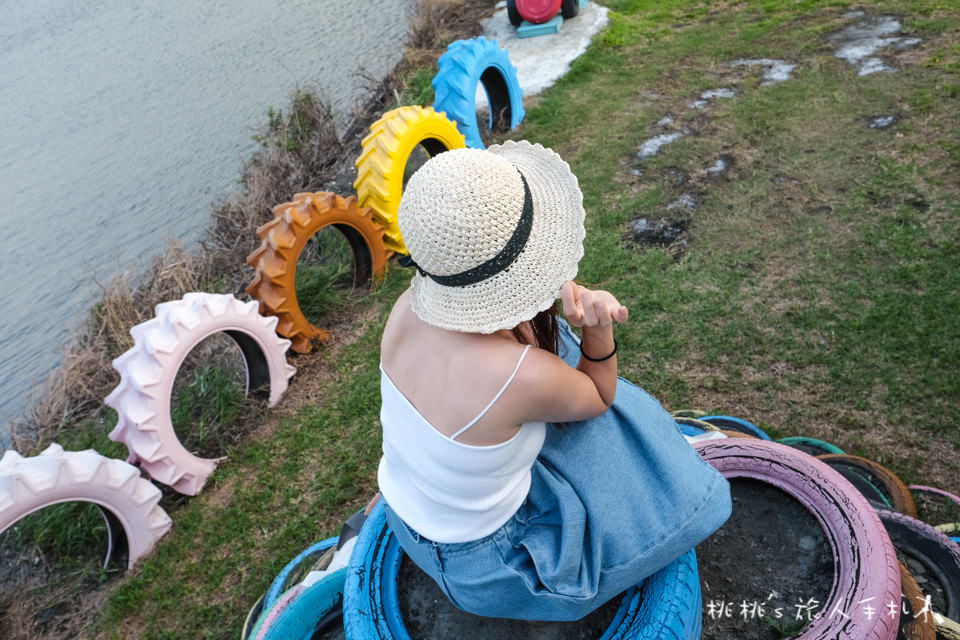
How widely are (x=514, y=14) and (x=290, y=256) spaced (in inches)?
234

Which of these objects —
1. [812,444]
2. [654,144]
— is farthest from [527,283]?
Result: [654,144]

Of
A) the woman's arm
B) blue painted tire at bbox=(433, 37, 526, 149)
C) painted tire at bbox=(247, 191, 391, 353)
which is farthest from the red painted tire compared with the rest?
the woman's arm

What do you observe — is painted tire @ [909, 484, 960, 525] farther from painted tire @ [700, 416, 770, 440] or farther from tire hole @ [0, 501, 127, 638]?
tire hole @ [0, 501, 127, 638]

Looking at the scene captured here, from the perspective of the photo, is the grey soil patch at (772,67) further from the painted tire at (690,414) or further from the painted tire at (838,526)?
the painted tire at (838,526)

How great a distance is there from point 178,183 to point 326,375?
3.70 metres

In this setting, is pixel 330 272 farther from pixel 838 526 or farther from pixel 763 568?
pixel 838 526

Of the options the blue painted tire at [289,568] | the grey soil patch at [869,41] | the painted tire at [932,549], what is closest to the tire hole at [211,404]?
the blue painted tire at [289,568]

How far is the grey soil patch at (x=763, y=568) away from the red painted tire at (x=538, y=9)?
766 cm

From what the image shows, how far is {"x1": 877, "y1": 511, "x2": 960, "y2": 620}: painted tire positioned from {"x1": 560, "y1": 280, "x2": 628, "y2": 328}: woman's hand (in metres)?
1.43

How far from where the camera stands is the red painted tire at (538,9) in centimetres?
835

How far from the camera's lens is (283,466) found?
3705 millimetres

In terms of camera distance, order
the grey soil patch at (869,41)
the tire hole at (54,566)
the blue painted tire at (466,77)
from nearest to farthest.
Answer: the tire hole at (54,566)
the grey soil patch at (869,41)
the blue painted tire at (466,77)

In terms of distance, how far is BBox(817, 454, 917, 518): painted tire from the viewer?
248cm

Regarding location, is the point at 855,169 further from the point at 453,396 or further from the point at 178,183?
the point at 178,183
